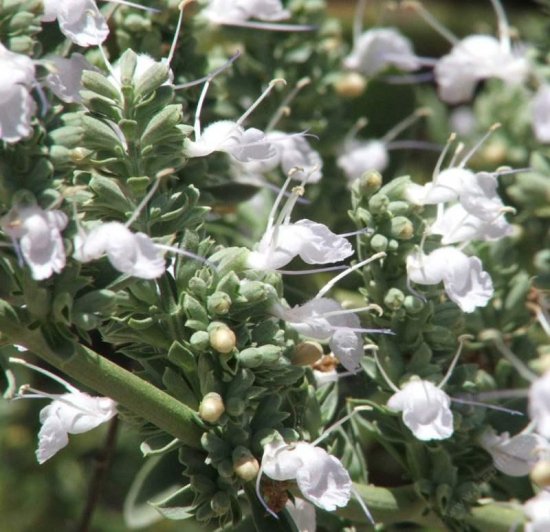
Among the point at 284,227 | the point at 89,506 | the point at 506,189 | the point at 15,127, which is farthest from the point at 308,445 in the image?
the point at 506,189

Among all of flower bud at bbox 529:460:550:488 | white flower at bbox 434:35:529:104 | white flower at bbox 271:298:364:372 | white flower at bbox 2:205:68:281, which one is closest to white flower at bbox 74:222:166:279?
white flower at bbox 2:205:68:281

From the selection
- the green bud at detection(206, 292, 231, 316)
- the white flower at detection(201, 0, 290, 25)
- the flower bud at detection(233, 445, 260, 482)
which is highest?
the white flower at detection(201, 0, 290, 25)

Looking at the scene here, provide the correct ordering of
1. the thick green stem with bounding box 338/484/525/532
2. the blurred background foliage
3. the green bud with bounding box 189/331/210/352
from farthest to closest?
the blurred background foliage → the thick green stem with bounding box 338/484/525/532 → the green bud with bounding box 189/331/210/352

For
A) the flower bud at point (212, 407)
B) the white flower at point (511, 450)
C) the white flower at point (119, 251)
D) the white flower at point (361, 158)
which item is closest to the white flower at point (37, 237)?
the white flower at point (119, 251)

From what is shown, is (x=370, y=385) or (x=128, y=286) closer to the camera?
(x=128, y=286)

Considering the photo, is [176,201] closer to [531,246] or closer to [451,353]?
[451,353]

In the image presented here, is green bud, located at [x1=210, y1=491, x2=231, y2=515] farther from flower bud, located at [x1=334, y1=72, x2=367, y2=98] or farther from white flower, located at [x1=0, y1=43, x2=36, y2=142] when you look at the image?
flower bud, located at [x1=334, y1=72, x2=367, y2=98]

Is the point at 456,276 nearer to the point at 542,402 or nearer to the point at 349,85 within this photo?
the point at 542,402
